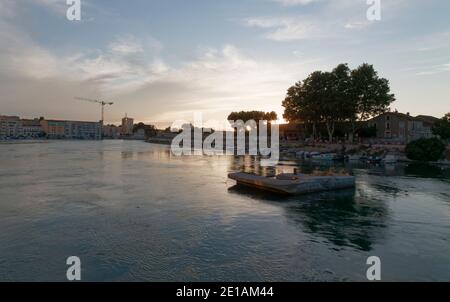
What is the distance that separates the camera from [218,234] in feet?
70.5

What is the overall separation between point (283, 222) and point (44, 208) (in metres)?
19.7

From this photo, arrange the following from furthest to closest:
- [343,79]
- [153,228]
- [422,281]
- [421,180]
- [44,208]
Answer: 1. [343,79]
2. [421,180]
3. [44,208]
4. [153,228]
5. [422,281]

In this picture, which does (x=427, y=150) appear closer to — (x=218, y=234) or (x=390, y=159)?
(x=390, y=159)

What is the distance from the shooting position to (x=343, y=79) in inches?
3905

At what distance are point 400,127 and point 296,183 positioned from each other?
287ft

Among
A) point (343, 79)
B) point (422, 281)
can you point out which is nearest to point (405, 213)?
point (422, 281)

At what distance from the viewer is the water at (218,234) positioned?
1601cm

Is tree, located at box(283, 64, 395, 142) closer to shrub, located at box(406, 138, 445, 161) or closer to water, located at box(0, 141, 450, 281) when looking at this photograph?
shrub, located at box(406, 138, 445, 161)

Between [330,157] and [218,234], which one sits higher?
[330,157]

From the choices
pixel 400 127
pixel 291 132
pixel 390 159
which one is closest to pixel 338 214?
pixel 390 159

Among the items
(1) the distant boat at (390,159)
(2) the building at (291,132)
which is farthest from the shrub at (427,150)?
(2) the building at (291,132)

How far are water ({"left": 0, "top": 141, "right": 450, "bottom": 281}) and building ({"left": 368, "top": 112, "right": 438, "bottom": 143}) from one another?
7805cm

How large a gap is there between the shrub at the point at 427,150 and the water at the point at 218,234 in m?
42.9
